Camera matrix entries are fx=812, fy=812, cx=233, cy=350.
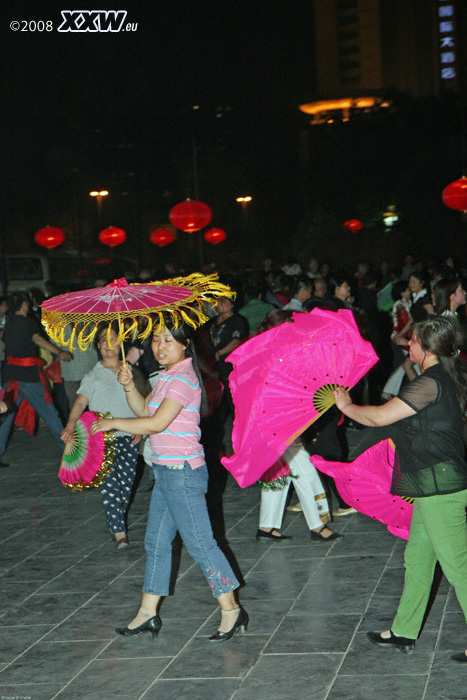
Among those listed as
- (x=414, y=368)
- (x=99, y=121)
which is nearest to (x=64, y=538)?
(x=414, y=368)

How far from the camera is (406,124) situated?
1340 inches

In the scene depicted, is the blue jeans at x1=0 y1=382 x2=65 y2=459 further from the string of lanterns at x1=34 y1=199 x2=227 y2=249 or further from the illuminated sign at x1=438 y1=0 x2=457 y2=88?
the illuminated sign at x1=438 y1=0 x2=457 y2=88

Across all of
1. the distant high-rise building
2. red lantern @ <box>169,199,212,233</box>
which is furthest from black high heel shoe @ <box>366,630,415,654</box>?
the distant high-rise building

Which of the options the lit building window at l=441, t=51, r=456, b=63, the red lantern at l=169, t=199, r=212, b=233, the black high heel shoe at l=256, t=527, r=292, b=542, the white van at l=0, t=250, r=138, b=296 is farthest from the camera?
the lit building window at l=441, t=51, r=456, b=63

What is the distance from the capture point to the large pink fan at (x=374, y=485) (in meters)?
4.59

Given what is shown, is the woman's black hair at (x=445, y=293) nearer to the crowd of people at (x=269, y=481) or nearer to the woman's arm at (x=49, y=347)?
the crowd of people at (x=269, y=481)

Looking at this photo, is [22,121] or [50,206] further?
[50,206]

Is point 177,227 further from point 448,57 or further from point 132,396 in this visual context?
point 448,57

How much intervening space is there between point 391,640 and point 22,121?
23.1 metres

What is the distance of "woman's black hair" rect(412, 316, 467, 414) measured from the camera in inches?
152

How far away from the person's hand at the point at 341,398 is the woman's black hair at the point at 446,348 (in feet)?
1.56

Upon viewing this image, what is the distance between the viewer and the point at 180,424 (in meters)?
4.34

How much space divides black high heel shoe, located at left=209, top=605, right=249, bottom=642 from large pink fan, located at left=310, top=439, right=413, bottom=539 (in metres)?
0.89

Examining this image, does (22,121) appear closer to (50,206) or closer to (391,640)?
(50,206)
